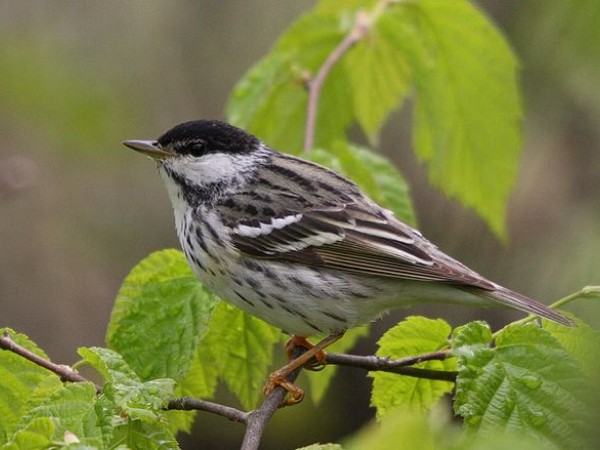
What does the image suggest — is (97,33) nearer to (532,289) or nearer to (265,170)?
(532,289)

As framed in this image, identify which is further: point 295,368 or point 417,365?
point 295,368

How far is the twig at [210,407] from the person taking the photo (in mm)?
2535

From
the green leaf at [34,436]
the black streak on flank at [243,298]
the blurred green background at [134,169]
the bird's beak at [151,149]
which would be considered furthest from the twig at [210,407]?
the blurred green background at [134,169]

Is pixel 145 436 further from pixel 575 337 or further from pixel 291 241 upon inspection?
pixel 291 241

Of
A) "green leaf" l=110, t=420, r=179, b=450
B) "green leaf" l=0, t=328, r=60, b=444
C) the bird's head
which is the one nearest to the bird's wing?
the bird's head

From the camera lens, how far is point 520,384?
232 cm

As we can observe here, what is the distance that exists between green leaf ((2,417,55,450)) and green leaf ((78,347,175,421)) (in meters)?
0.27

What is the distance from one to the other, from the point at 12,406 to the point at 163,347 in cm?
46

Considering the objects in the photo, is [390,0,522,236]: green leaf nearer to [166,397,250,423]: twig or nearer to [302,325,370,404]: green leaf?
[302,325,370,404]: green leaf

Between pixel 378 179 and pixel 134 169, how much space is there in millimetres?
6934

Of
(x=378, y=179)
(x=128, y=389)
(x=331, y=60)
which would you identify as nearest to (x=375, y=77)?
(x=331, y=60)

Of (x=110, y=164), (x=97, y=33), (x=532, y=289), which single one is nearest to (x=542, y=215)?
(x=532, y=289)

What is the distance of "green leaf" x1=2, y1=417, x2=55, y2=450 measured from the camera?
6.53 feet

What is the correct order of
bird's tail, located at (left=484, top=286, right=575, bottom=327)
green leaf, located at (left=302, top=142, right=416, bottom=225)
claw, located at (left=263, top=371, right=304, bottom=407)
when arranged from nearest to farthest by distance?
bird's tail, located at (left=484, top=286, right=575, bottom=327)
claw, located at (left=263, top=371, right=304, bottom=407)
green leaf, located at (left=302, top=142, right=416, bottom=225)
